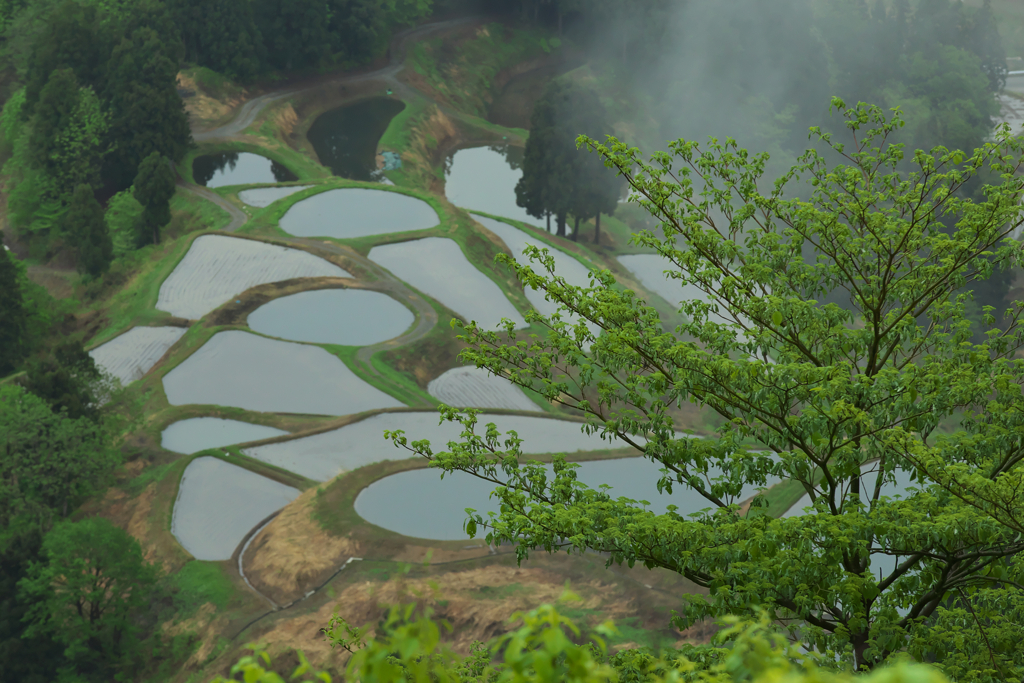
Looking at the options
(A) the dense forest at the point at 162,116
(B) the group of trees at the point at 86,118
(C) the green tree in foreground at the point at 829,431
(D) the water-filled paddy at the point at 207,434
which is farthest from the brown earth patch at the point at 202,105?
(C) the green tree in foreground at the point at 829,431

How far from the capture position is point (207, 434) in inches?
1236

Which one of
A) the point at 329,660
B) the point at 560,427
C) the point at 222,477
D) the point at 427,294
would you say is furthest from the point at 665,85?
the point at 329,660

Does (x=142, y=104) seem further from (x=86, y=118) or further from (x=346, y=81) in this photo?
(x=346, y=81)

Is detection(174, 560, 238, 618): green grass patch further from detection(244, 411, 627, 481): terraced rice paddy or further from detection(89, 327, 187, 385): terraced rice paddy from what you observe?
detection(89, 327, 187, 385): terraced rice paddy

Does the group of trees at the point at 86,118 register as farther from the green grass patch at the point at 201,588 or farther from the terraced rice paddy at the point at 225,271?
the green grass patch at the point at 201,588

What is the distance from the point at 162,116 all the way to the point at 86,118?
4.87 metres

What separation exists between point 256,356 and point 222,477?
25.0 feet

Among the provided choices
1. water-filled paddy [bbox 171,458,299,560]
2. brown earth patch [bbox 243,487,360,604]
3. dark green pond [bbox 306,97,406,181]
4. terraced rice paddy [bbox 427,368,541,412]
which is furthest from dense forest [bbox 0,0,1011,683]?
terraced rice paddy [bbox 427,368,541,412]

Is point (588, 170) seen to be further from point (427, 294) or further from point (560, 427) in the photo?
point (560, 427)

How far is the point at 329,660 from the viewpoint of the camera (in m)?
20.6

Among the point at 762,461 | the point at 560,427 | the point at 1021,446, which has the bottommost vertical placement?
the point at 762,461

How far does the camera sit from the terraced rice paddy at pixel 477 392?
3512 cm

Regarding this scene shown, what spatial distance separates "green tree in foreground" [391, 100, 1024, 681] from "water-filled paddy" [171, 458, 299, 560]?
60.1ft

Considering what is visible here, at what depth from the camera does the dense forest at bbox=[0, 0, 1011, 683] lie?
2311cm
